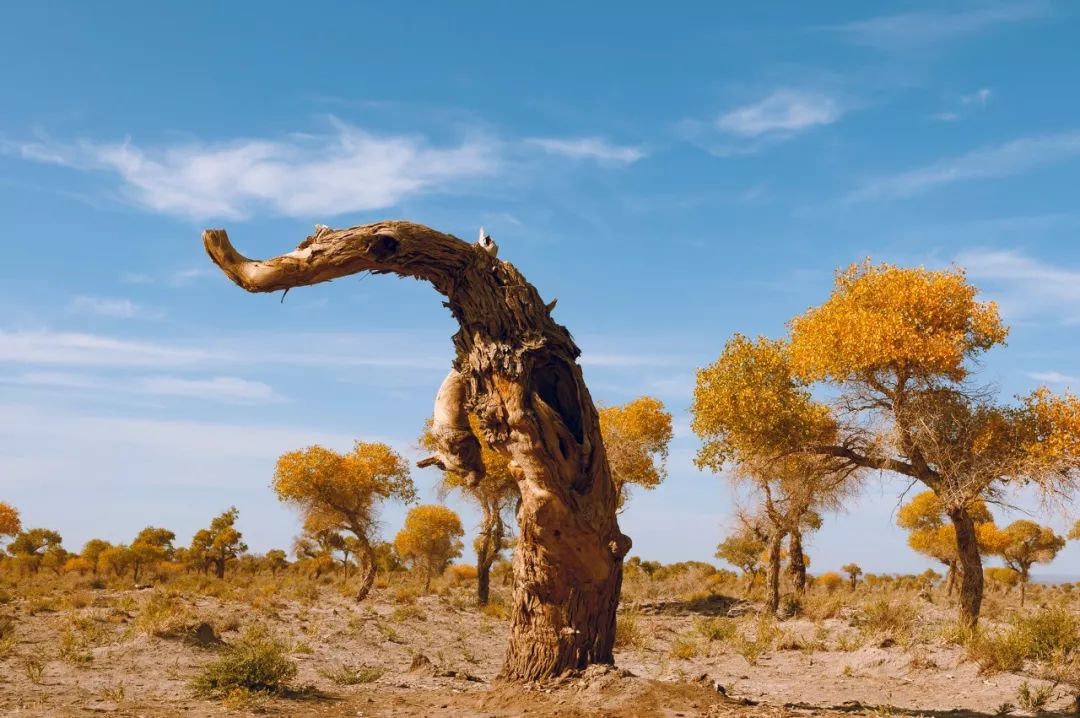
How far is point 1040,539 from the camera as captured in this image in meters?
43.5

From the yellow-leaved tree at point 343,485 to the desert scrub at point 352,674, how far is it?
1489cm

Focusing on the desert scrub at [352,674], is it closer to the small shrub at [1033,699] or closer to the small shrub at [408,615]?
the small shrub at [408,615]

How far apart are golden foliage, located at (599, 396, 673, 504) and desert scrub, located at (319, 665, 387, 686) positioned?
1662 cm

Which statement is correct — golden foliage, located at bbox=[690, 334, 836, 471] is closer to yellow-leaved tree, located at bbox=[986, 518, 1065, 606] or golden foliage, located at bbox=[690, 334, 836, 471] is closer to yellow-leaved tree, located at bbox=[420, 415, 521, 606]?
yellow-leaved tree, located at bbox=[420, 415, 521, 606]

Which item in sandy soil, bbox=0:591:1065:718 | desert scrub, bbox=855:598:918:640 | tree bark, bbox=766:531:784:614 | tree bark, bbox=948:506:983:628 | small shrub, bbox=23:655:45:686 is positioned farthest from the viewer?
tree bark, bbox=766:531:784:614

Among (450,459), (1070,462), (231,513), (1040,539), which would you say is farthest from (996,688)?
(231,513)

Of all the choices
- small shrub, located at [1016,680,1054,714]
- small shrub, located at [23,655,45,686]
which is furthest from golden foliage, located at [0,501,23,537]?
small shrub, located at [1016,680,1054,714]

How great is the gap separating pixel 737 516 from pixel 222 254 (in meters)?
21.8

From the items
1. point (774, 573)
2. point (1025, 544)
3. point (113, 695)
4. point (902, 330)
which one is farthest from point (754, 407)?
point (1025, 544)

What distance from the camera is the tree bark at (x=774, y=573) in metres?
26.3

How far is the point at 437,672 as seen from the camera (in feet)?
46.7

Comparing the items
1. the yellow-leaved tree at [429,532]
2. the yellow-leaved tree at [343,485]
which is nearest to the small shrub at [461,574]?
the yellow-leaved tree at [429,532]

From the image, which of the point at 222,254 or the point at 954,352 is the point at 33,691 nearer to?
the point at 222,254

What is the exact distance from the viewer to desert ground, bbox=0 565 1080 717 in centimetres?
1027
